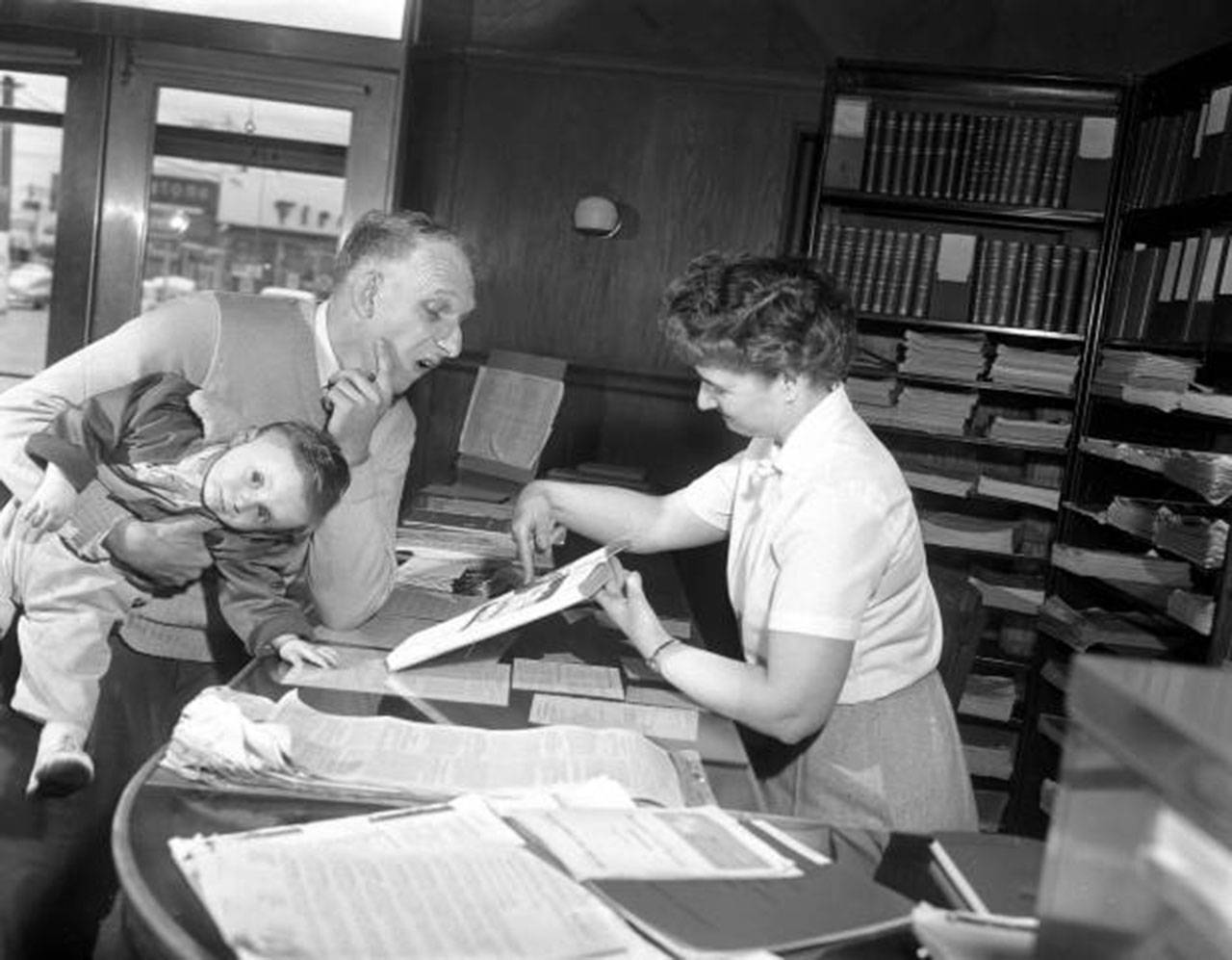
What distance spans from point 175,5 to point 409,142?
3.66 feet

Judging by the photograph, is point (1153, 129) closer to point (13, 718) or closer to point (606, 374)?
point (606, 374)

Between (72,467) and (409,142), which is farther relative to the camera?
(409,142)

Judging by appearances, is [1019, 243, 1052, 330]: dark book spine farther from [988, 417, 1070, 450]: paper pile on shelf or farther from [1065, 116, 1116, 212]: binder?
[988, 417, 1070, 450]: paper pile on shelf

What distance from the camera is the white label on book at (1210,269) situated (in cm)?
396

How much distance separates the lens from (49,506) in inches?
82.8

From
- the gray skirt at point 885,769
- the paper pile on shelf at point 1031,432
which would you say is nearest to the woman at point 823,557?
the gray skirt at point 885,769

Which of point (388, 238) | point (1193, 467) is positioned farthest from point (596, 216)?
point (388, 238)

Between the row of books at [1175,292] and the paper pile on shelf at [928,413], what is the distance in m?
0.55

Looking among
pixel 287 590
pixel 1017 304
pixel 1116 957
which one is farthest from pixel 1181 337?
pixel 1116 957

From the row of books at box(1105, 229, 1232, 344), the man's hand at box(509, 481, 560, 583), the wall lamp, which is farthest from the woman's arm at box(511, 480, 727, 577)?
the wall lamp

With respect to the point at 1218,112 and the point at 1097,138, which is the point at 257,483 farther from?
the point at 1097,138

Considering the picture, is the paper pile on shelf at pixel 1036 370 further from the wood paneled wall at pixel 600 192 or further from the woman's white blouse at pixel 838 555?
the woman's white blouse at pixel 838 555

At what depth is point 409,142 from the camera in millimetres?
5691

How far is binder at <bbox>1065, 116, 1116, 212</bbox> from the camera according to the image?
4.73 metres
